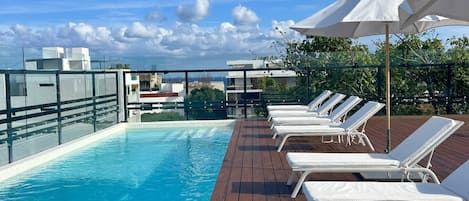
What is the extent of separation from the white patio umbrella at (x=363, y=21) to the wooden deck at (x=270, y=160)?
3.13 ft

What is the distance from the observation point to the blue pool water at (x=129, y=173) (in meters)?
6.11

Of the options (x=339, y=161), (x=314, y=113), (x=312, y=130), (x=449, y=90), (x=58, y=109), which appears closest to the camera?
(x=339, y=161)

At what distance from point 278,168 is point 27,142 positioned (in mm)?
4379

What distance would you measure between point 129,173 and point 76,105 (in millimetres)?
3319

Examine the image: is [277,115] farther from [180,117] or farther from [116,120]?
[116,120]

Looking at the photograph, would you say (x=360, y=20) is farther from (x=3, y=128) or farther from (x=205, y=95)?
(x=205, y=95)

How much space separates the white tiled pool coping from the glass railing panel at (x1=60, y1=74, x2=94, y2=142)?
179mm

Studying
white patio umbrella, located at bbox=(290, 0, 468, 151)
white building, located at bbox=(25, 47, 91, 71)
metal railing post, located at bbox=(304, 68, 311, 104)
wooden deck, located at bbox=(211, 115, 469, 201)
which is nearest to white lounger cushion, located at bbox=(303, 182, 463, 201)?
wooden deck, located at bbox=(211, 115, 469, 201)

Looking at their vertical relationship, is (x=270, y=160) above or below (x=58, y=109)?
below

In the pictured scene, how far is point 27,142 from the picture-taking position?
790 cm

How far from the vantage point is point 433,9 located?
12.9 ft

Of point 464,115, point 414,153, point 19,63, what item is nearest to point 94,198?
point 19,63

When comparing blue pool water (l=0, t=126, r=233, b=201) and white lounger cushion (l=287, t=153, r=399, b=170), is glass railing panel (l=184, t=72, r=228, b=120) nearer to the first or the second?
blue pool water (l=0, t=126, r=233, b=201)

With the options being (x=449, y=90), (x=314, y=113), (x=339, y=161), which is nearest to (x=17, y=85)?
(x=314, y=113)
